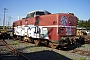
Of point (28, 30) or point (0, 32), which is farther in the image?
point (0, 32)

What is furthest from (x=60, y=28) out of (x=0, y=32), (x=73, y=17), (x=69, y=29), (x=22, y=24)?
(x=0, y=32)

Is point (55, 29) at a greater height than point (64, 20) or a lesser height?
lesser

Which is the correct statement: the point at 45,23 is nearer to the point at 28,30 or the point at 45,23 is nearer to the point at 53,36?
the point at 53,36

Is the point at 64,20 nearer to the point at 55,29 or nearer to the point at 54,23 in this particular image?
the point at 54,23

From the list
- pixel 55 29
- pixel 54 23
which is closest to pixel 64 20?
pixel 54 23

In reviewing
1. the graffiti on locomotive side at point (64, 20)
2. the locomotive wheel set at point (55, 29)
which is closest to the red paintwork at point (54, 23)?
the locomotive wheel set at point (55, 29)

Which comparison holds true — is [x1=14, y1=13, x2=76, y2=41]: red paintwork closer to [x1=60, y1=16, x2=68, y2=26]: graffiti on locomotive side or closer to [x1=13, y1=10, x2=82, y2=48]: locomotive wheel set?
[x1=13, y1=10, x2=82, y2=48]: locomotive wheel set

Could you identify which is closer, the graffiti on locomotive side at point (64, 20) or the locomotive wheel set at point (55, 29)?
the locomotive wheel set at point (55, 29)

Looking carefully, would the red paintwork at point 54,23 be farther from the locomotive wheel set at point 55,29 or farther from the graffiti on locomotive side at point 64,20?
the graffiti on locomotive side at point 64,20

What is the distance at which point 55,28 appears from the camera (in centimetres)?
1088

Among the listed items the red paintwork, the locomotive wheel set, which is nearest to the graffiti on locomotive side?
the locomotive wheel set

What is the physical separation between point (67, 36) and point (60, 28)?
100 cm

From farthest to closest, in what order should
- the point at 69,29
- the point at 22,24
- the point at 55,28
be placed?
the point at 22,24
the point at 69,29
the point at 55,28

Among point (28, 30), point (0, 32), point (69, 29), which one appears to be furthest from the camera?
point (0, 32)
